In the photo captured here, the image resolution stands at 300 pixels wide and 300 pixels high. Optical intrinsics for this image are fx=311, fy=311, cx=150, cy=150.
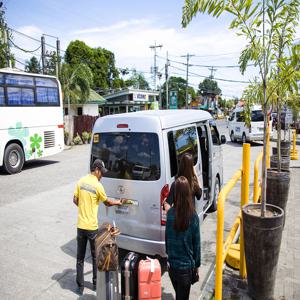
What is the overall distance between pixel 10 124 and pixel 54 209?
5.79 meters

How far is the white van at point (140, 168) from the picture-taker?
175 inches

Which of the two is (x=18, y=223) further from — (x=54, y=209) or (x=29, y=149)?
(x=29, y=149)

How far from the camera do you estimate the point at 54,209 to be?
25.5ft

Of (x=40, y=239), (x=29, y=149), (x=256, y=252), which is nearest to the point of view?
(x=256, y=252)

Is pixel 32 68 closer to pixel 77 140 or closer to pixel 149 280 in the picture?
pixel 77 140

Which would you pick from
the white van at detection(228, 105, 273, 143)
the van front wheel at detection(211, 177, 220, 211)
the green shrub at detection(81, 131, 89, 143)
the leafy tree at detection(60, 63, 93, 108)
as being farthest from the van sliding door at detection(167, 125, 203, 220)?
the leafy tree at detection(60, 63, 93, 108)

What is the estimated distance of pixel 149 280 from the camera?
3406 mm

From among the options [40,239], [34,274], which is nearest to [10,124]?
[40,239]

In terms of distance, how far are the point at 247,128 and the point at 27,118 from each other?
1249 centimetres

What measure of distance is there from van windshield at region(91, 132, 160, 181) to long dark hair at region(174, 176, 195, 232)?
1361mm

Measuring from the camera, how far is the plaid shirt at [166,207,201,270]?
123 inches

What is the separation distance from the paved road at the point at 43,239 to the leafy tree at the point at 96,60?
38.0 metres

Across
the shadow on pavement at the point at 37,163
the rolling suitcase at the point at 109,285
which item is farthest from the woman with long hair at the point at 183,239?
the shadow on pavement at the point at 37,163

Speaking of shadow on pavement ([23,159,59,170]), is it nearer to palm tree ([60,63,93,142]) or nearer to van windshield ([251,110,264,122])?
palm tree ([60,63,93,142])
